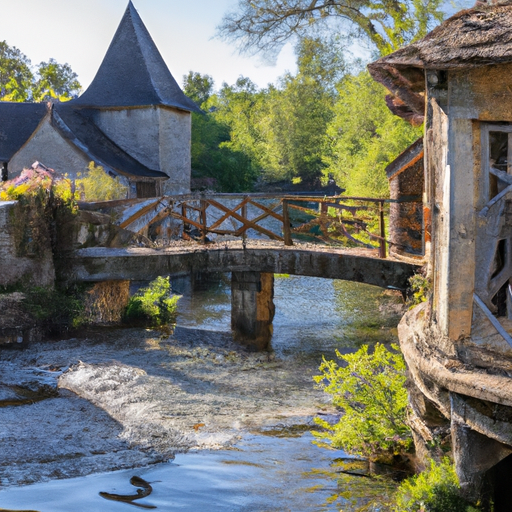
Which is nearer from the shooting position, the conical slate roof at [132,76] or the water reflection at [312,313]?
the water reflection at [312,313]

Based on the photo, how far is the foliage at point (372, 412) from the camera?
711cm

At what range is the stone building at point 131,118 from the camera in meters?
28.3

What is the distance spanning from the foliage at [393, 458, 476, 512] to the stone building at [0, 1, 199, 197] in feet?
73.1

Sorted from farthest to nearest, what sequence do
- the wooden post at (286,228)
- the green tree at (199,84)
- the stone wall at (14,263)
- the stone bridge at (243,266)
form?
1. the green tree at (199,84)
2. the wooden post at (286,228)
3. the stone bridge at (243,266)
4. the stone wall at (14,263)

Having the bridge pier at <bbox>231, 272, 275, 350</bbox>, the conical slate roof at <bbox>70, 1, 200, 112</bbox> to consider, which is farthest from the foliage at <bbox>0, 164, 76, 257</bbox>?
the conical slate roof at <bbox>70, 1, 200, 112</bbox>

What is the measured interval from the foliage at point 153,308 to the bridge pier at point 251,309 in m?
2.33

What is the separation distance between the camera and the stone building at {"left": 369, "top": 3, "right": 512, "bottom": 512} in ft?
17.4

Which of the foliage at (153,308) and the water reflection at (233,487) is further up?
the foliage at (153,308)

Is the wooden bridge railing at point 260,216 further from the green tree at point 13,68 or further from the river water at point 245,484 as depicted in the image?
the green tree at point 13,68

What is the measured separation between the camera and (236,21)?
2477 centimetres

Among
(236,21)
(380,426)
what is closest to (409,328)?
(380,426)

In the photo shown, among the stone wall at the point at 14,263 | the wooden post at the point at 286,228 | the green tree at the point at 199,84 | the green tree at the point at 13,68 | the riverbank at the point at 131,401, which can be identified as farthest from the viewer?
the green tree at the point at 199,84

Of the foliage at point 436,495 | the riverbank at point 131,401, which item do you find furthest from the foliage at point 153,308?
the foliage at point 436,495

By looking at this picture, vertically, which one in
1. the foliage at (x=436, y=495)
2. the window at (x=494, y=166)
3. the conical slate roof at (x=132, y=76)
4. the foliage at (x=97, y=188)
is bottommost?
the foliage at (x=436, y=495)
